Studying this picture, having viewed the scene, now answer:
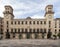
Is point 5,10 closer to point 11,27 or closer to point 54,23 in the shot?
point 11,27

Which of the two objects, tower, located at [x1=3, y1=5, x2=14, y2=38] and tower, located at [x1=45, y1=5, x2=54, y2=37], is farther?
tower, located at [x1=3, y1=5, x2=14, y2=38]

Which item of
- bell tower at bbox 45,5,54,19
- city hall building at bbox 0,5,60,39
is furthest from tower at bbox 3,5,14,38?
bell tower at bbox 45,5,54,19

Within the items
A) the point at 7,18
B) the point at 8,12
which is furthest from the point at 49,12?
the point at 7,18

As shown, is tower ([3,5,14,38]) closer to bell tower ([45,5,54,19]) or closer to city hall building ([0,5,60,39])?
city hall building ([0,5,60,39])

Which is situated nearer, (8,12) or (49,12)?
(49,12)

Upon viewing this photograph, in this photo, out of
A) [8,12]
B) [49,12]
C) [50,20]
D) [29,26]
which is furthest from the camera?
[8,12]

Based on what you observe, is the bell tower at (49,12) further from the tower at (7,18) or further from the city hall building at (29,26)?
the tower at (7,18)

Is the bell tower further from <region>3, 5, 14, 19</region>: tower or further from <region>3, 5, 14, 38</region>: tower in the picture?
<region>3, 5, 14, 38</region>: tower

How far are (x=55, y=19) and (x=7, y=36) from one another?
90.9 feet

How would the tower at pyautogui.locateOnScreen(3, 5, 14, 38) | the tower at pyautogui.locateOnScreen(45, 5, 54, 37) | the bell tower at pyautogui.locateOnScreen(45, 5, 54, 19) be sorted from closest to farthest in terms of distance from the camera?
1. the tower at pyautogui.locateOnScreen(45, 5, 54, 37)
2. the tower at pyautogui.locateOnScreen(3, 5, 14, 38)
3. the bell tower at pyautogui.locateOnScreen(45, 5, 54, 19)

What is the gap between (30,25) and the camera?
9200 cm

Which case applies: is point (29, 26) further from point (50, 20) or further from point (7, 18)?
point (7, 18)

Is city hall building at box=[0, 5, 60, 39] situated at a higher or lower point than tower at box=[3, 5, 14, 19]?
lower

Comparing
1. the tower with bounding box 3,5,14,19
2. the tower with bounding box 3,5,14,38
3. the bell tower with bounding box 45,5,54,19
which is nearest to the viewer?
the tower with bounding box 3,5,14,38
